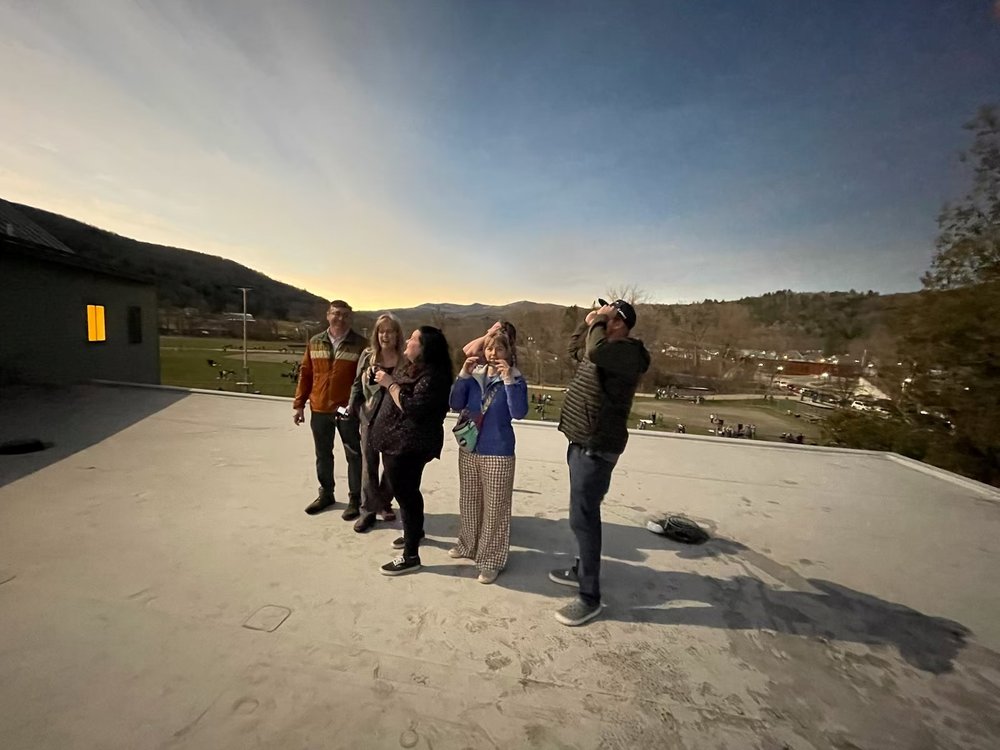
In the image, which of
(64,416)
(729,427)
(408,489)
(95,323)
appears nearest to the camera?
(408,489)

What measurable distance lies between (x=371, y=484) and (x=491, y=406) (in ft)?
4.32

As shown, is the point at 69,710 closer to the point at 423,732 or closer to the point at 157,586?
the point at 157,586

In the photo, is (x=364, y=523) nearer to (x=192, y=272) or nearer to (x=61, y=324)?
(x=61, y=324)

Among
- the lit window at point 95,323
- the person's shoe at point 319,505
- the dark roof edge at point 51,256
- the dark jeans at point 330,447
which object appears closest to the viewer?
the dark jeans at point 330,447

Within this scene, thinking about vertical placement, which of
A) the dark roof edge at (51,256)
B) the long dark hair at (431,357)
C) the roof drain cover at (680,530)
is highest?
the dark roof edge at (51,256)

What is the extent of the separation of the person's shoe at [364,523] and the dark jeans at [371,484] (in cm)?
4

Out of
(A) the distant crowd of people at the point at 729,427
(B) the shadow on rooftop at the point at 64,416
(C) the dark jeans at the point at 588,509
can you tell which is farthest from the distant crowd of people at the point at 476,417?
(A) the distant crowd of people at the point at 729,427

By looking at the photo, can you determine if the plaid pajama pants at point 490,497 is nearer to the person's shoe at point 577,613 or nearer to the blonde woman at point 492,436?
the blonde woman at point 492,436

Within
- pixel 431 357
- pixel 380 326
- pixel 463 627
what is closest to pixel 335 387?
pixel 380 326

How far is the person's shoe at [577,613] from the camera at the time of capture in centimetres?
209

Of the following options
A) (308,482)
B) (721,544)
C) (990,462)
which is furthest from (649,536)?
(990,462)

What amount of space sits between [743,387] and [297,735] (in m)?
24.4

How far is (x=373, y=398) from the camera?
2.70m

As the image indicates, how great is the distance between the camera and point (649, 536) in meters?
3.23
